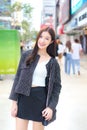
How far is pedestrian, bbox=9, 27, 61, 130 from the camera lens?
3492 mm

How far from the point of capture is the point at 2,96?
363 inches

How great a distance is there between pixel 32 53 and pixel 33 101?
44 centimetres

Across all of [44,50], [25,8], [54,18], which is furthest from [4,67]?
[54,18]

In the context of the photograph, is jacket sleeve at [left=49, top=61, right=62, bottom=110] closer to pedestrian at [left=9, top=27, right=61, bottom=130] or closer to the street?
pedestrian at [left=9, top=27, right=61, bottom=130]

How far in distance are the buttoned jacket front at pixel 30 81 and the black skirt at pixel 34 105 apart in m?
Result: 0.06

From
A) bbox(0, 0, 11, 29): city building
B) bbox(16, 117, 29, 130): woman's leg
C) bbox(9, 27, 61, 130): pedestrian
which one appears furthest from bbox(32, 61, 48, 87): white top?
bbox(0, 0, 11, 29): city building

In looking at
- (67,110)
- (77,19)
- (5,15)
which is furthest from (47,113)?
(5,15)

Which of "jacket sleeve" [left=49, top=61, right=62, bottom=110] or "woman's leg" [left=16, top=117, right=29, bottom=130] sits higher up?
"jacket sleeve" [left=49, top=61, right=62, bottom=110]

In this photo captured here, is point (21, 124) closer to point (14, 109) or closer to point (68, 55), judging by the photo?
point (14, 109)

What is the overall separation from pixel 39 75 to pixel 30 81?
10 cm

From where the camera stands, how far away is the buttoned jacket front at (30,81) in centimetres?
348

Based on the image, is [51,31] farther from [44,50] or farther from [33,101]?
[33,101]

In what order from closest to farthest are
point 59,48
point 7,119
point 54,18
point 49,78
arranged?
point 49,78
point 7,119
point 59,48
point 54,18

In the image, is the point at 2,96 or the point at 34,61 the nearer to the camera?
the point at 34,61
